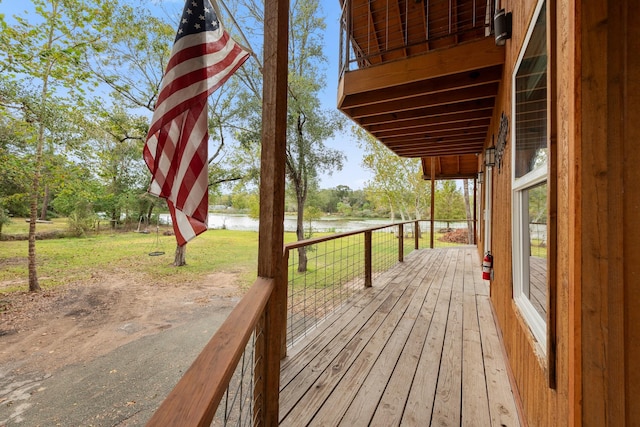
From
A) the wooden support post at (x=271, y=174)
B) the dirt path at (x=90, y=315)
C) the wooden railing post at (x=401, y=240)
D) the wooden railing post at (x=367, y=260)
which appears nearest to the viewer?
the wooden support post at (x=271, y=174)

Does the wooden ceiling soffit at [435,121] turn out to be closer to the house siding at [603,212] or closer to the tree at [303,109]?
the house siding at [603,212]

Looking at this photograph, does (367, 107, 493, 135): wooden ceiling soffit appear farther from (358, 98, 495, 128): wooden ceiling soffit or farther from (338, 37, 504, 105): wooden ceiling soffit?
(338, 37, 504, 105): wooden ceiling soffit

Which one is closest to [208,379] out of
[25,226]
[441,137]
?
[441,137]

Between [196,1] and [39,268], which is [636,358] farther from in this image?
[39,268]

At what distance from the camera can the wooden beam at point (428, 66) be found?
2.45m

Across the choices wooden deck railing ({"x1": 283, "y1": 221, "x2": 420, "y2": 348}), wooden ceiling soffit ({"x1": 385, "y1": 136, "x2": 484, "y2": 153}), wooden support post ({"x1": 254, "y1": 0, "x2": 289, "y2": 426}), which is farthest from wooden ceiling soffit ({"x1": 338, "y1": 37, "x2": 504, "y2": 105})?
wooden ceiling soffit ({"x1": 385, "y1": 136, "x2": 484, "y2": 153})

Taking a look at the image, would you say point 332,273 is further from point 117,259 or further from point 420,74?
point 117,259

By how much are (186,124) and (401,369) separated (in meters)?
2.12

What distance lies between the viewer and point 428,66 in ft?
8.82

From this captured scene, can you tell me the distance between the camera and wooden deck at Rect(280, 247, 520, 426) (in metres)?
1.52

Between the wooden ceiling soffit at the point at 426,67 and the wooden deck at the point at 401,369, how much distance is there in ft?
8.09

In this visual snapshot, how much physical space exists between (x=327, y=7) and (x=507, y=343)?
1269 centimetres

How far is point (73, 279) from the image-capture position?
1109cm

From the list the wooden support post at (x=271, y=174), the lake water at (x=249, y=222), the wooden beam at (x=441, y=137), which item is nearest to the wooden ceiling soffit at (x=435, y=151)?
the wooden beam at (x=441, y=137)
